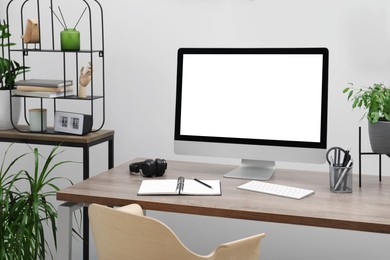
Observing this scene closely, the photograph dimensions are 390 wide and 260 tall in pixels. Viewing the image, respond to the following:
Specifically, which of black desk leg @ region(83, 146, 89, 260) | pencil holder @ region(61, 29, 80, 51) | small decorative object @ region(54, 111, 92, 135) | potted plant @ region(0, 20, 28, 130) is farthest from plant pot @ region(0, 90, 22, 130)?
black desk leg @ region(83, 146, 89, 260)

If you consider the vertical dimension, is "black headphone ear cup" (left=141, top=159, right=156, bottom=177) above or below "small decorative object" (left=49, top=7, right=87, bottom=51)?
below

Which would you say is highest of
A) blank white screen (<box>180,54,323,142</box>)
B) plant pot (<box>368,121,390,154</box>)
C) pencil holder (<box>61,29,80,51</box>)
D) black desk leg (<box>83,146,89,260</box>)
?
pencil holder (<box>61,29,80,51</box>)

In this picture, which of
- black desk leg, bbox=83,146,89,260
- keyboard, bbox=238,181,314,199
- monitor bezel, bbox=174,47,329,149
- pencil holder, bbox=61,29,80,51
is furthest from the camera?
pencil holder, bbox=61,29,80,51

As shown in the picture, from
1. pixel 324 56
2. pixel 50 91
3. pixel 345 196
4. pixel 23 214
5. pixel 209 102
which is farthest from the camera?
pixel 50 91

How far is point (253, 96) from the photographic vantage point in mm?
2549

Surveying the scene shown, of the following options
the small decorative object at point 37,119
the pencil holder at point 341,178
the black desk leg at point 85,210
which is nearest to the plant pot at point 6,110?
the small decorative object at point 37,119

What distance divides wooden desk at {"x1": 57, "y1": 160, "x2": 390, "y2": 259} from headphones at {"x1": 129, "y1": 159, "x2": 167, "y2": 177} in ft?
0.10

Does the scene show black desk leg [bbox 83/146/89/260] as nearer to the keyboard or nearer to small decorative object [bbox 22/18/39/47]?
small decorative object [bbox 22/18/39/47]

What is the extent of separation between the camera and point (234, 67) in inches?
101

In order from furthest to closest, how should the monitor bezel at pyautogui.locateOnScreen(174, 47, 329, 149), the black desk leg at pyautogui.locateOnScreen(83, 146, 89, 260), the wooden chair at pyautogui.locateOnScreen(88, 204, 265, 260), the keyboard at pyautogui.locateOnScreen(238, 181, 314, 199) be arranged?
the black desk leg at pyautogui.locateOnScreen(83, 146, 89, 260) → the monitor bezel at pyautogui.locateOnScreen(174, 47, 329, 149) → the keyboard at pyautogui.locateOnScreen(238, 181, 314, 199) → the wooden chair at pyautogui.locateOnScreen(88, 204, 265, 260)

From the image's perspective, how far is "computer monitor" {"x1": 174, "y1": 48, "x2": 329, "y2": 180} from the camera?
248cm

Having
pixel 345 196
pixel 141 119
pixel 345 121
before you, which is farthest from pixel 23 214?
pixel 345 121

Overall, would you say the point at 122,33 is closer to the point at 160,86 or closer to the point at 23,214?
the point at 160,86

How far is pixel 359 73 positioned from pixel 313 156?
0.80 m
